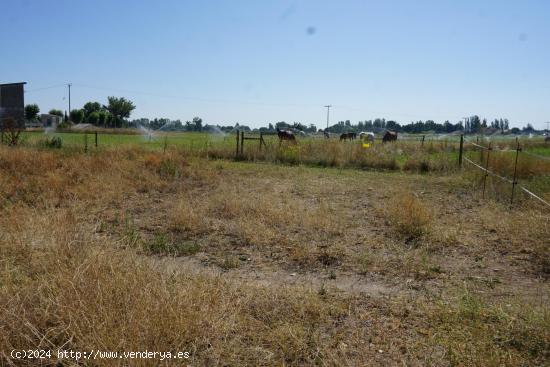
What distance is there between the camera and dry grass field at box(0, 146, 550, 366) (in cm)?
305

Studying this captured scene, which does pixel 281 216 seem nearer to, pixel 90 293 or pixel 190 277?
pixel 190 277

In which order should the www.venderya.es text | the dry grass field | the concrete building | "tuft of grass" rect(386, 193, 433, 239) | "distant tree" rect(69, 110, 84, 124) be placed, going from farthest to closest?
1. "distant tree" rect(69, 110, 84, 124)
2. the concrete building
3. "tuft of grass" rect(386, 193, 433, 239)
4. the dry grass field
5. the www.venderya.es text

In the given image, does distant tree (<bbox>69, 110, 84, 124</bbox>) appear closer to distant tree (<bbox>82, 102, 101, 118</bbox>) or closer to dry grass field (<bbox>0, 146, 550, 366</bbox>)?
distant tree (<bbox>82, 102, 101, 118</bbox>)

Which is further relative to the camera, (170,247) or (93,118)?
(93,118)

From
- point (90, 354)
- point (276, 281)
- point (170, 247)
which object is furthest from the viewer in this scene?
point (170, 247)

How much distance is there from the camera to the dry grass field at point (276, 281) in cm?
305

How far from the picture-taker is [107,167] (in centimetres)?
1151

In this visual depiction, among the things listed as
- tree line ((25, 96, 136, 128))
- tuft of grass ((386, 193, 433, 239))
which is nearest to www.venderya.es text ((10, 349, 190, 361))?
tuft of grass ((386, 193, 433, 239))

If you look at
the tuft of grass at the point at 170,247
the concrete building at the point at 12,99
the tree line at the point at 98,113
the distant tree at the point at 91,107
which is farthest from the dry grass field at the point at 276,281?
the distant tree at the point at 91,107

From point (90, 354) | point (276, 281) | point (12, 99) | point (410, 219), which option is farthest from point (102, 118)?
point (90, 354)

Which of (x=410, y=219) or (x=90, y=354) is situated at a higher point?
(x=410, y=219)

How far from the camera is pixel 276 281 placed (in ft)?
15.3

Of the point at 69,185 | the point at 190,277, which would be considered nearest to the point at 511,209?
the point at 190,277

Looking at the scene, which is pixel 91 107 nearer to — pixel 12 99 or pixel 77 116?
pixel 77 116
